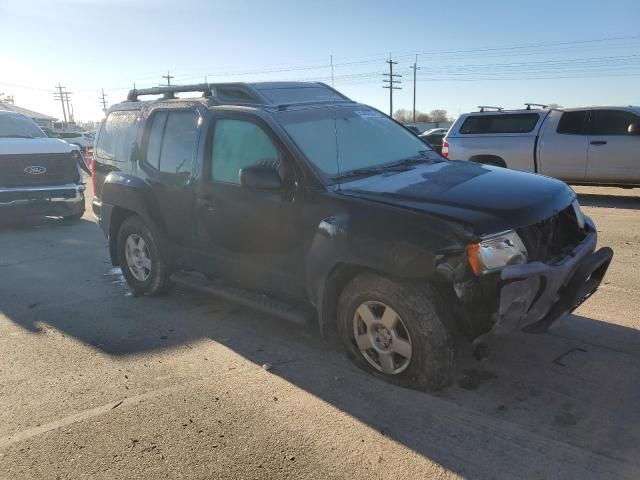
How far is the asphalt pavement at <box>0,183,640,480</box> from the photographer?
284 centimetres

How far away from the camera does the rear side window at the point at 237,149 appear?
4.18m

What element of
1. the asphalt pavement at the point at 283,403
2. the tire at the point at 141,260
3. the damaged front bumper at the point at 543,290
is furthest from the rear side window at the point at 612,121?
the tire at the point at 141,260

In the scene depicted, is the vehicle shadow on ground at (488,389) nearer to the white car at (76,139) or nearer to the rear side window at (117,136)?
the rear side window at (117,136)

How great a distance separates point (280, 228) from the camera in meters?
4.01

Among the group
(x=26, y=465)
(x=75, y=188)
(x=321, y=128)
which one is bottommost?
(x=26, y=465)

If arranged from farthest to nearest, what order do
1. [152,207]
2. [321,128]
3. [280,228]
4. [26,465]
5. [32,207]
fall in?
[32,207] → [152,207] → [321,128] → [280,228] → [26,465]

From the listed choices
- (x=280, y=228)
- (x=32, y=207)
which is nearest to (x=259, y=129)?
(x=280, y=228)

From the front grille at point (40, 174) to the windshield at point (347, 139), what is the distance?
7458 mm

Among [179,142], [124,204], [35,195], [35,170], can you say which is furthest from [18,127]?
[179,142]

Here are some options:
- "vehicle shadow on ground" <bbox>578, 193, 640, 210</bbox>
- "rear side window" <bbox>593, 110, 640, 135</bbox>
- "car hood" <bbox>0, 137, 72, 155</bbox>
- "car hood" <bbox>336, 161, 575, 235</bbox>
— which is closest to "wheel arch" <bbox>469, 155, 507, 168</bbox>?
"vehicle shadow on ground" <bbox>578, 193, 640, 210</bbox>

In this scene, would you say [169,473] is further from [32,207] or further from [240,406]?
[32,207]

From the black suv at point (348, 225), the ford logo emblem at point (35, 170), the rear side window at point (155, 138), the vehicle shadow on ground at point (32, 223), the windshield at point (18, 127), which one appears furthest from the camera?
the windshield at point (18, 127)

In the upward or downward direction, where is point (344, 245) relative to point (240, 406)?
upward

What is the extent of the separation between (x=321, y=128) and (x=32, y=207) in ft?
24.8
